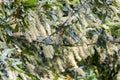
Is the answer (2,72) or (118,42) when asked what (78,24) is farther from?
(2,72)

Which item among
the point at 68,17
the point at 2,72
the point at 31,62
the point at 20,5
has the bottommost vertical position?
the point at 2,72

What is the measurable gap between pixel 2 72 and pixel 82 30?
91 cm

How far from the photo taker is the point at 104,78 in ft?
11.4

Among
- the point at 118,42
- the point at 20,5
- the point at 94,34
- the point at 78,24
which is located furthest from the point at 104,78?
the point at 20,5

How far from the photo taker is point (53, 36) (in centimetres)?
227

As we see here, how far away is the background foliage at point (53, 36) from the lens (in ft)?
5.99

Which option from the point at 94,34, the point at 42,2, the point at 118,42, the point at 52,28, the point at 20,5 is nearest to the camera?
the point at 20,5

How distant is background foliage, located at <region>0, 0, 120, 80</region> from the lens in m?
1.83

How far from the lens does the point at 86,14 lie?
2.38 m

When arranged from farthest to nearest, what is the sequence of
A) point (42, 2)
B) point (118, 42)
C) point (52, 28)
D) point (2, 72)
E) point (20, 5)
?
point (118, 42)
point (52, 28)
point (42, 2)
point (20, 5)
point (2, 72)

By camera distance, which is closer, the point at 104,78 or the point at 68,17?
the point at 68,17

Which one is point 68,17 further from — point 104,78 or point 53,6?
point 104,78

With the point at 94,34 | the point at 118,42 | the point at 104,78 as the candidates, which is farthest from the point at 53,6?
the point at 104,78

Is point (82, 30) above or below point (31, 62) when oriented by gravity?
above
